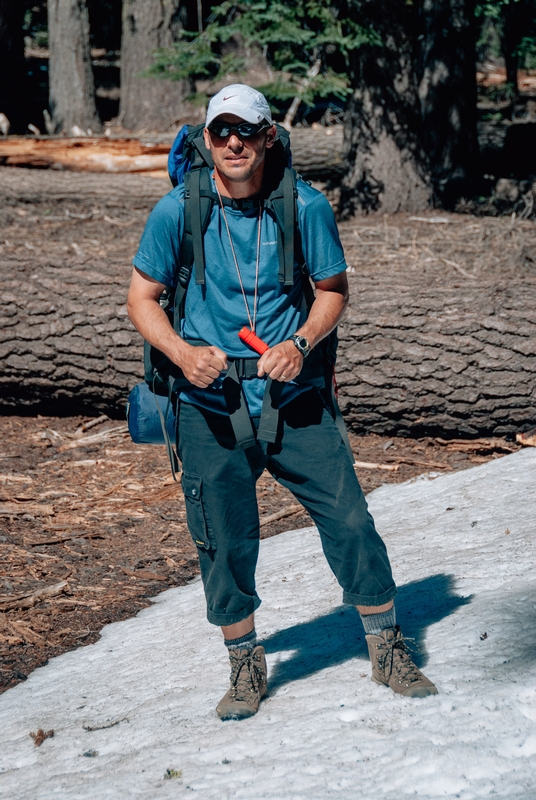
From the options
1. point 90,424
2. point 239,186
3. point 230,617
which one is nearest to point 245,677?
point 230,617

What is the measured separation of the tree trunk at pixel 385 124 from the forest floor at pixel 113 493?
545mm

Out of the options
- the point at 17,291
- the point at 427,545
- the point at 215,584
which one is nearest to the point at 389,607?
the point at 215,584

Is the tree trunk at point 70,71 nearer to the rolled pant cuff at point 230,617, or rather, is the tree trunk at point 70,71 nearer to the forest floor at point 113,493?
the forest floor at point 113,493

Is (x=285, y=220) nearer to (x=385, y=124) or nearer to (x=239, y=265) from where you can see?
(x=239, y=265)

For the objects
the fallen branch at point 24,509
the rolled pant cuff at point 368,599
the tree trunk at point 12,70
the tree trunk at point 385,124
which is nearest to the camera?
the rolled pant cuff at point 368,599

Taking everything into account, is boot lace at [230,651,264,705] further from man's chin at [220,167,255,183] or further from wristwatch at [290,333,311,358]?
man's chin at [220,167,255,183]

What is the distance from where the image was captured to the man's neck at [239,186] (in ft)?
10.8

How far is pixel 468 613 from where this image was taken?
409 centimetres

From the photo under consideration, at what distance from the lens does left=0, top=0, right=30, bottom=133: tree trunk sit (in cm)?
2019

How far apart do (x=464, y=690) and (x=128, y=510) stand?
3433mm

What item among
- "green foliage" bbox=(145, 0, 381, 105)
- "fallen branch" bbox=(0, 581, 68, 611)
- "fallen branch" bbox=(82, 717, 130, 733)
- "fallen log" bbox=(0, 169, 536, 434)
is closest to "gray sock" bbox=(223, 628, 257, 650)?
"fallen branch" bbox=(82, 717, 130, 733)

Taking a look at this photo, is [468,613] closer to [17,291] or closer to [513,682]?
[513,682]

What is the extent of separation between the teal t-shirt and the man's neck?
0.06m

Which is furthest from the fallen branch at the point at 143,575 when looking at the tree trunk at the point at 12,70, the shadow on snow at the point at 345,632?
the tree trunk at the point at 12,70
